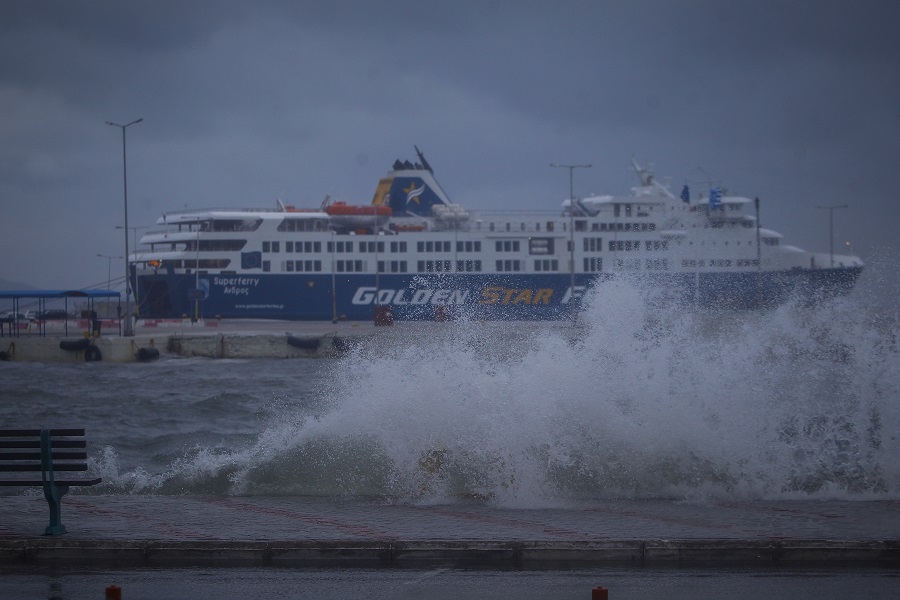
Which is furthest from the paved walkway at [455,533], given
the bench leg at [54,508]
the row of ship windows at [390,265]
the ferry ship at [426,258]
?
the row of ship windows at [390,265]

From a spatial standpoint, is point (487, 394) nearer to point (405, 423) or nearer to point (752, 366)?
point (405, 423)

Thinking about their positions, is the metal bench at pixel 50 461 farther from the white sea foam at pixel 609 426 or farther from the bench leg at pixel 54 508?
the white sea foam at pixel 609 426

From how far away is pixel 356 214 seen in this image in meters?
68.3

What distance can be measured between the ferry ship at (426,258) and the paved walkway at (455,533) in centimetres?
5463

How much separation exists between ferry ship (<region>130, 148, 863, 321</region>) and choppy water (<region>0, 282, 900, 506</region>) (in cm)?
5095

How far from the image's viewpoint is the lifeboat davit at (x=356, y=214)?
6831 cm

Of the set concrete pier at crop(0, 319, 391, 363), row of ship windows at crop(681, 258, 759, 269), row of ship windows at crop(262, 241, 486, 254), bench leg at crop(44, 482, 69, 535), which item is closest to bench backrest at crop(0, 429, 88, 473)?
bench leg at crop(44, 482, 69, 535)

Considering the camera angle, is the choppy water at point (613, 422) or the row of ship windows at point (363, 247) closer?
the choppy water at point (613, 422)

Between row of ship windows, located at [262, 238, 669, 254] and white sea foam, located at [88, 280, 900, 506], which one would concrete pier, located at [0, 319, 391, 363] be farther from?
white sea foam, located at [88, 280, 900, 506]

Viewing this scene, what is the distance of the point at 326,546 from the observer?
→ 7.65m

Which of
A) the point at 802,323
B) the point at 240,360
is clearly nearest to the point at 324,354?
the point at 240,360

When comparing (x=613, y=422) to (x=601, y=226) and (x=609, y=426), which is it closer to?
(x=609, y=426)

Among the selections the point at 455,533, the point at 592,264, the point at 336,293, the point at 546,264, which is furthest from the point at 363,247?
the point at 455,533

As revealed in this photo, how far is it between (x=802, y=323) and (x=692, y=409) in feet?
12.4
